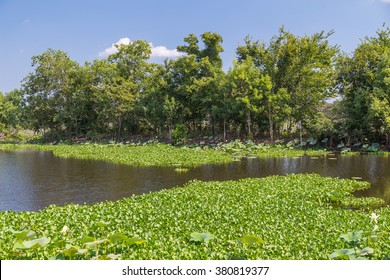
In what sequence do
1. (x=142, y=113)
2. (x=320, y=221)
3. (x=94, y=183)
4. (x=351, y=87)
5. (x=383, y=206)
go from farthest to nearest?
(x=142, y=113)
(x=351, y=87)
(x=94, y=183)
(x=383, y=206)
(x=320, y=221)

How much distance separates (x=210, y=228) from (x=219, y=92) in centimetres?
3498

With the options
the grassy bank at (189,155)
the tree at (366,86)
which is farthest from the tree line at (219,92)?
the grassy bank at (189,155)

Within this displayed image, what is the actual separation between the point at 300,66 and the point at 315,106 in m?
4.99

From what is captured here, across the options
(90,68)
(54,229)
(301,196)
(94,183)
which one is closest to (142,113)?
(90,68)

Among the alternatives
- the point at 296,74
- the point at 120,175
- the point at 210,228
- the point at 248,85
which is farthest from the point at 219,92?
the point at 210,228

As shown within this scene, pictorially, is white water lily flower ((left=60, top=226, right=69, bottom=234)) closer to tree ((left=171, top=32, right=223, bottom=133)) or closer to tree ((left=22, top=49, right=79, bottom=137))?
tree ((left=171, top=32, right=223, bottom=133))

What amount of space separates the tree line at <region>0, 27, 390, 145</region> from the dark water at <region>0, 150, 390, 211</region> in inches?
376

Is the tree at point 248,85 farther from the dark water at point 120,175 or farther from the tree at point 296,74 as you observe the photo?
the dark water at point 120,175

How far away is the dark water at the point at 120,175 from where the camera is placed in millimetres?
18156

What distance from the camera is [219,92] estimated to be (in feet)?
147

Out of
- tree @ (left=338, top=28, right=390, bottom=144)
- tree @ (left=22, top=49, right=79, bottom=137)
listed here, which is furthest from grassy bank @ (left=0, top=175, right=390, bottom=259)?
tree @ (left=22, top=49, right=79, bottom=137)

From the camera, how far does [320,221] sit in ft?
39.2
